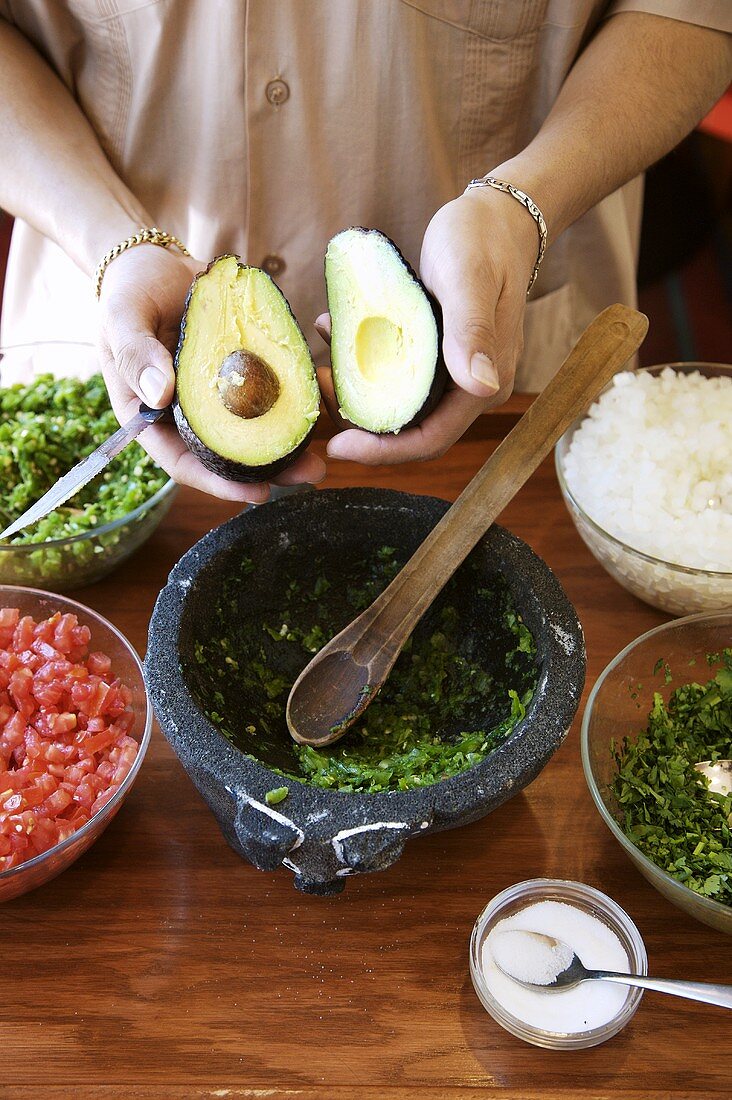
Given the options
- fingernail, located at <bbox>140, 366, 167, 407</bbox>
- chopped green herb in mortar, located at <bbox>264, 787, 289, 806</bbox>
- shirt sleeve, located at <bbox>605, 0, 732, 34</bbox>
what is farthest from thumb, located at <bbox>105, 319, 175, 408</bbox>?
shirt sleeve, located at <bbox>605, 0, 732, 34</bbox>

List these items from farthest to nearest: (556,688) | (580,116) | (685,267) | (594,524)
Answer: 1. (685,267)
2. (580,116)
3. (594,524)
4. (556,688)

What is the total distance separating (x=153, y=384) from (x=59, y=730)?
0.39 m

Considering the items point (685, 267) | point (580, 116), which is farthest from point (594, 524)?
point (685, 267)

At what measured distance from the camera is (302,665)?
125cm

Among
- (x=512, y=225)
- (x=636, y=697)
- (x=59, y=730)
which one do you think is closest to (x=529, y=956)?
(x=636, y=697)

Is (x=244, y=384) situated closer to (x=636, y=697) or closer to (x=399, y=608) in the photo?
(x=399, y=608)

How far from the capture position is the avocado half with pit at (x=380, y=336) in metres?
1.09

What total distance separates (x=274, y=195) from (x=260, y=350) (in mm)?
508

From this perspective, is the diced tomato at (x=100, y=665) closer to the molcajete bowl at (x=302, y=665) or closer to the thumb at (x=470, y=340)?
the molcajete bowl at (x=302, y=665)

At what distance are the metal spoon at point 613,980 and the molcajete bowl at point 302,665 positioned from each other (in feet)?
0.47

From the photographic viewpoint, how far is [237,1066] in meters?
0.93

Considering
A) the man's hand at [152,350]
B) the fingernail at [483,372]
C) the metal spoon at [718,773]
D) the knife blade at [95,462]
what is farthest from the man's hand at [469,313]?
the metal spoon at [718,773]

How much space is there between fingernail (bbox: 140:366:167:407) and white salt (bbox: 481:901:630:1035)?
64cm

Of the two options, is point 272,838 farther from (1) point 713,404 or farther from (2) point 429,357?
(1) point 713,404
